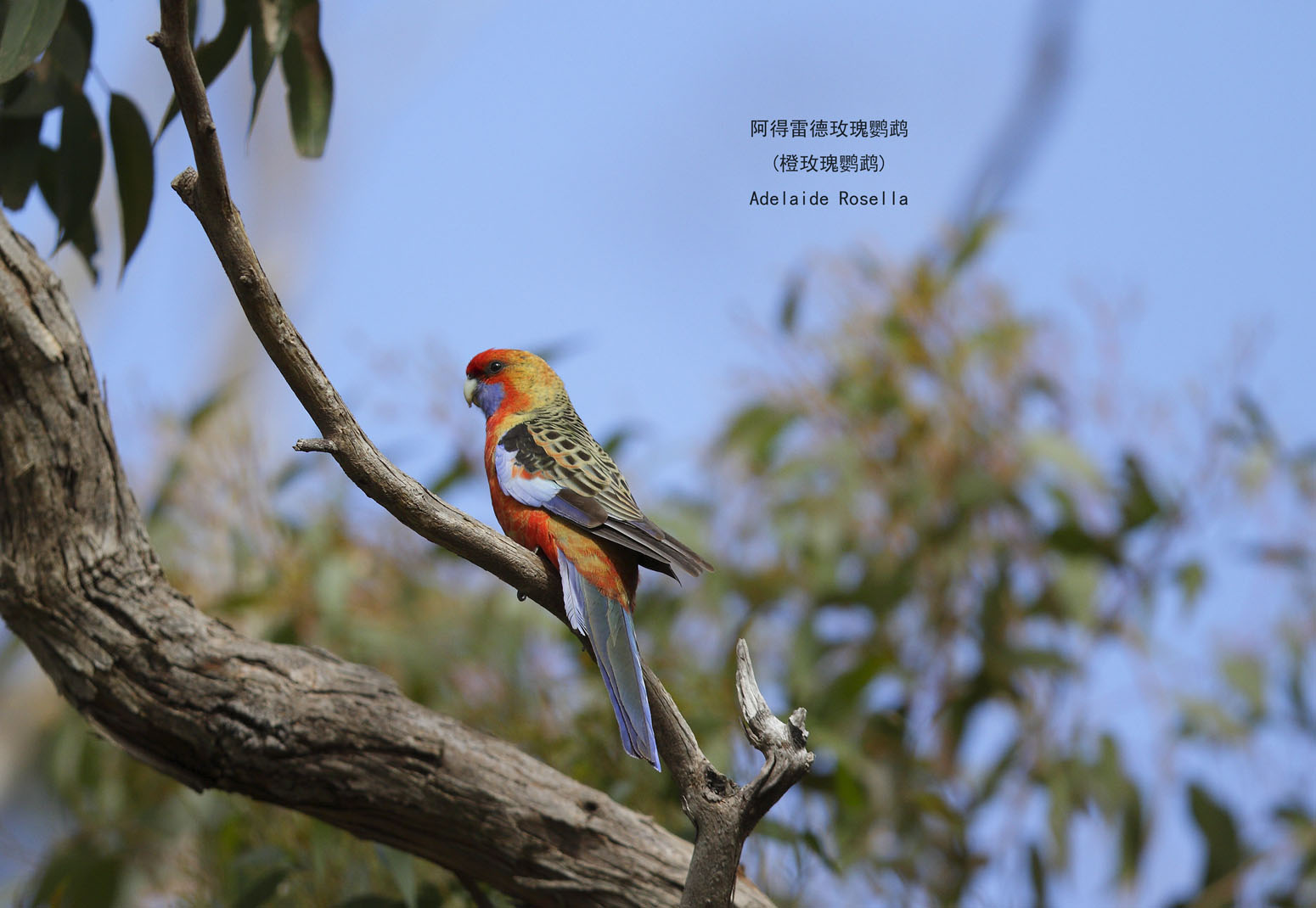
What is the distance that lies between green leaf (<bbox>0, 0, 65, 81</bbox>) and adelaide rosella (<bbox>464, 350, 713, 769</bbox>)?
1.15 meters

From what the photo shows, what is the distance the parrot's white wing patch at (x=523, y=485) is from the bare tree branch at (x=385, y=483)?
0.12 m

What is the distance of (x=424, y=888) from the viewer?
286 centimetres

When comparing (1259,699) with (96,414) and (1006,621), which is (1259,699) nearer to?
(1006,621)

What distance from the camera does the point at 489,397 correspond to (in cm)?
261

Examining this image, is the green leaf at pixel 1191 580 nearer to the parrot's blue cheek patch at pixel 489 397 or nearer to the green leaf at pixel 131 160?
the parrot's blue cheek patch at pixel 489 397

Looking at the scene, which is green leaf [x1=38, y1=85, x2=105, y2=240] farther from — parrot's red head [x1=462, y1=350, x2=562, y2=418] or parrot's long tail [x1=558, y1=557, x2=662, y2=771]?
parrot's long tail [x1=558, y1=557, x2=662, y2=771]

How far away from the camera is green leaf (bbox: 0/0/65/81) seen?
213 centimetres

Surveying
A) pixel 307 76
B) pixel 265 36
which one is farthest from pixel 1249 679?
pixel 265 36

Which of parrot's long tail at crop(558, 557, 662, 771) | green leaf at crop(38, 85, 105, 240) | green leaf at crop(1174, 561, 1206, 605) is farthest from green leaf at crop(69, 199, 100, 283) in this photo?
green leaf at crop(1174, 561, 1206, 605)

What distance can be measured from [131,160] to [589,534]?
158cm

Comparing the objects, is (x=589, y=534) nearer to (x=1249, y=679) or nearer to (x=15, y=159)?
(x=15, y=159)

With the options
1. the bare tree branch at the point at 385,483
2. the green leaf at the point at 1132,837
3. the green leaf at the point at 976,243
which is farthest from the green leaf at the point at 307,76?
the green leaf at the point at 1132,837

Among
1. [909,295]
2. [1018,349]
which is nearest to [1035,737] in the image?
[1018,349]

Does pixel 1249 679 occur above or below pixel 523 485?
below
